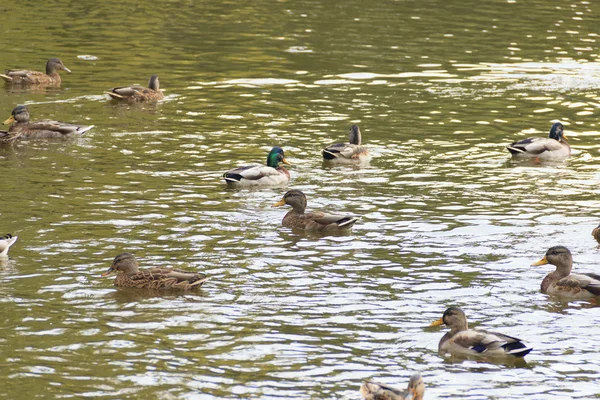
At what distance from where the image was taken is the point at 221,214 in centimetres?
2009

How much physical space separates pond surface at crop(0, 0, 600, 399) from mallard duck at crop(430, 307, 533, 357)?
0.21m

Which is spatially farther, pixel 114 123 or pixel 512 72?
pixel 512 72

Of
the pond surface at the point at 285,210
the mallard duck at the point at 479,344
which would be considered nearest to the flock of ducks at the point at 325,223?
the mallard duck at the point at 479,344

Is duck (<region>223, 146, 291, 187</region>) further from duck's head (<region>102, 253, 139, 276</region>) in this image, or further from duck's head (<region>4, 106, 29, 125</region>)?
duck's head (<region>102, 253, 139, 276</region>)

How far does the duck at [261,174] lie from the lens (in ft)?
72.3

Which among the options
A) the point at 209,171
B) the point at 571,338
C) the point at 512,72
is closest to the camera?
the point at 571,338

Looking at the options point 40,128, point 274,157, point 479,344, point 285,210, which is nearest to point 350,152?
point 274,157

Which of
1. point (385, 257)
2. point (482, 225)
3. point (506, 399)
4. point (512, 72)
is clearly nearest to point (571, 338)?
point (506, 399)

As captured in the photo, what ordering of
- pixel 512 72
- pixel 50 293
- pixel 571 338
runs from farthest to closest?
pixel 512 72 → pixel 50 293 → pixel 571 338

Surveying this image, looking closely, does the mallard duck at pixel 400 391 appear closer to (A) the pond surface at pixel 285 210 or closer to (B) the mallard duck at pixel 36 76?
(A) the pond surface at pixel 285 210

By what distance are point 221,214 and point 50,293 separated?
5160 mm

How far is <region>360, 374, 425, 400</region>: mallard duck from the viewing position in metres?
11.4

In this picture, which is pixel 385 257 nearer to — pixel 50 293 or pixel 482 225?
pixel 482 225

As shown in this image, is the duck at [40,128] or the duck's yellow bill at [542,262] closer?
the duck's yellow bill at [542,262]
